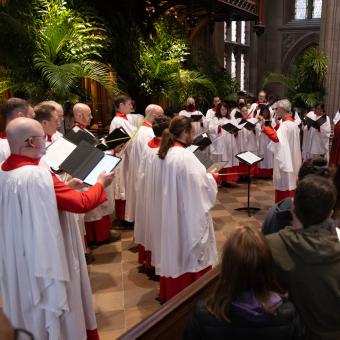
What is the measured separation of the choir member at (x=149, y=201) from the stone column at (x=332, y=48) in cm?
921

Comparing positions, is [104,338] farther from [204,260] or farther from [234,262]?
[234,262]

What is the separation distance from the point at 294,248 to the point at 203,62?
11271mm

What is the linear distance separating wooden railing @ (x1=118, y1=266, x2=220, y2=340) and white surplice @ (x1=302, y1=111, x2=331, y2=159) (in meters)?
7.62

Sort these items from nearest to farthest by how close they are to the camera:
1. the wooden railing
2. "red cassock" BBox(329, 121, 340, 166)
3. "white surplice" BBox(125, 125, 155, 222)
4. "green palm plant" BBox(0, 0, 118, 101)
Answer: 1. the wooden railing
2. "white surplice" BBox(125, 125, 155, 222)
3. "green palm plant" BBox(0, 0, 118, 101)
4. "red cassock" BBox(329, 121, 340, 166)

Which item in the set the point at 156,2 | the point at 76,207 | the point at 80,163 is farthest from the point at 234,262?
the point at 156,2

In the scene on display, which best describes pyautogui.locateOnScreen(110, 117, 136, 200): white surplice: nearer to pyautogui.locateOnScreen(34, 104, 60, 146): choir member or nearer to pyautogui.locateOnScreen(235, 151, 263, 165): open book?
pyautogui.locateOnScreen(235, 151, 263, 165): open book

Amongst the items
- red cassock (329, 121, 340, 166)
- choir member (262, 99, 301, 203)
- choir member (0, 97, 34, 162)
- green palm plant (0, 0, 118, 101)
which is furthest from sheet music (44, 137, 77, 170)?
red cassock (329, 121, 340, 166)

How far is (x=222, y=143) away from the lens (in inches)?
363

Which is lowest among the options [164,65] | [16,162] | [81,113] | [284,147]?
[284,147]

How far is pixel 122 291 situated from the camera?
4504mm

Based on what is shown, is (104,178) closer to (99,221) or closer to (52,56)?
(99,221)

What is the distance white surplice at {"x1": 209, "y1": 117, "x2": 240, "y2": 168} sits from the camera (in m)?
9.18

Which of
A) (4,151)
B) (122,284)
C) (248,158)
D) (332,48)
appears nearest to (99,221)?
(122,284)

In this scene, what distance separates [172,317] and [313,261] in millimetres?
924
